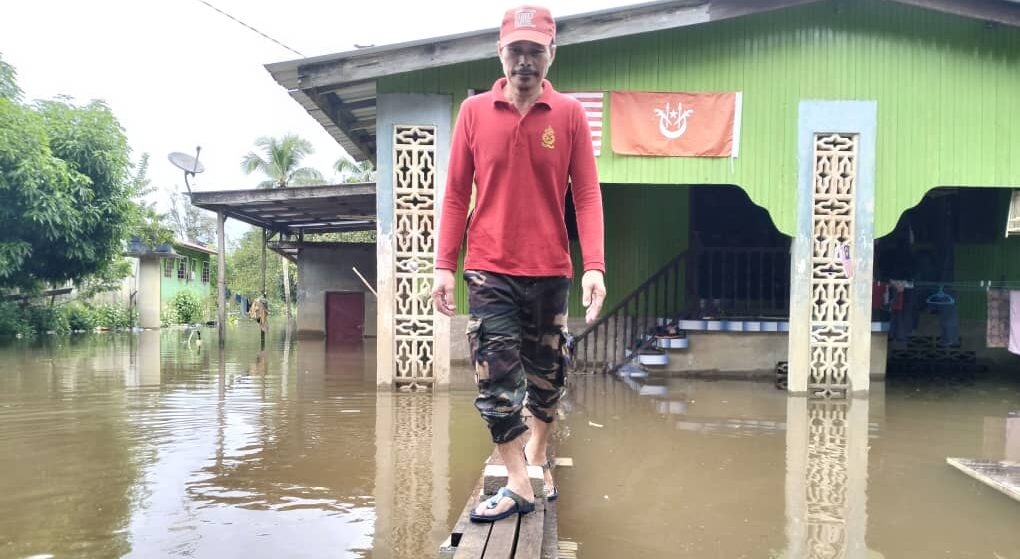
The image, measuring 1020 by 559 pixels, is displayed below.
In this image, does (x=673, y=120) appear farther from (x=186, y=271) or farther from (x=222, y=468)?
(x=186, y=271)

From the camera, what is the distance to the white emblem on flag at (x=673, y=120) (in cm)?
786

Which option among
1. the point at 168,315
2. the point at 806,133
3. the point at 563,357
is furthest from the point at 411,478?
the point at 168,315

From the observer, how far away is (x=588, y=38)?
7.43 m

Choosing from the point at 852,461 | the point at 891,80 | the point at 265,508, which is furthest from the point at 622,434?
the point at 891,80

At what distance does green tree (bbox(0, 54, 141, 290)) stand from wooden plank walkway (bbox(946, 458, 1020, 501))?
1618 cm

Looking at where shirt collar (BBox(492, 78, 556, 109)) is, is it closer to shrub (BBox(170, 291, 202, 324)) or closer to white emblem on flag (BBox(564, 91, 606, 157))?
white emblem on flag (BBox(564, 91, 606, 157))

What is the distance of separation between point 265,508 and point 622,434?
10.1 feet

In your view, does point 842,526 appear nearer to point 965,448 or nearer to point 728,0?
point 965,448

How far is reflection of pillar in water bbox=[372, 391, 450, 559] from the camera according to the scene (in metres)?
3.22

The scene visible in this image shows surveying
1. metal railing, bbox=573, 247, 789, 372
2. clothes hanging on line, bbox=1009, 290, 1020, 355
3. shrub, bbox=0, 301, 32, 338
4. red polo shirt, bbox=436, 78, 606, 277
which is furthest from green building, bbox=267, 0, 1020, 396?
shrub, bbox=0, 301, 32, 338

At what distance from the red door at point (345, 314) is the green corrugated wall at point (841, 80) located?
11.9 meters

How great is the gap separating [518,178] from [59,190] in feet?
51.5

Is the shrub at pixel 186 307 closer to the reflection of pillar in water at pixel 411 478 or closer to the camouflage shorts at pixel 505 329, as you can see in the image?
the reflection of pillar in water at pixel 411 478

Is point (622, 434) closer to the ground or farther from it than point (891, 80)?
closer to the ground
